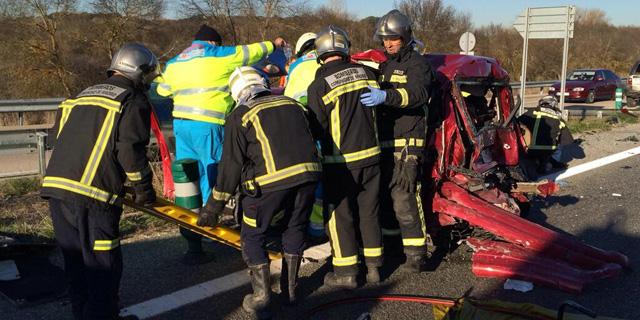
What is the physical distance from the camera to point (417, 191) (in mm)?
4738

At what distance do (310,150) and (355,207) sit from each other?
882mm

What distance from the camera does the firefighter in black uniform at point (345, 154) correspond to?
4297mm

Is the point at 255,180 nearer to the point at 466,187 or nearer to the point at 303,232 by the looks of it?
the point at 303,232

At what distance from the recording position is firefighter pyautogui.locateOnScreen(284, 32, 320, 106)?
5.21m

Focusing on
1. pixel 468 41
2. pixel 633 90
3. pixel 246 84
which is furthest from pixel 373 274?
pixel 633 90

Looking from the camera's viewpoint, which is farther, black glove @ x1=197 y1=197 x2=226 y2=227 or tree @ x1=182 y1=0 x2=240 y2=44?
tree @ x1=182 y1=0 x2=240 y2=44

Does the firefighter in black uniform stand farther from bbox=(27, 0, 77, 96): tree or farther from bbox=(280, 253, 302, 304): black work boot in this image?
bbox=(27, 0, 77, 96): tree

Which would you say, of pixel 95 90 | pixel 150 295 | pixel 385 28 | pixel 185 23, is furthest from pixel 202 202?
pixel 185 23

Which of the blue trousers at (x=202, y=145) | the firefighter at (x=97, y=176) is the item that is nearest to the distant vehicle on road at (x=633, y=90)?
the blue trousers at (x=202, y=145)

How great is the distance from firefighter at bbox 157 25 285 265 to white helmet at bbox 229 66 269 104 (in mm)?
805

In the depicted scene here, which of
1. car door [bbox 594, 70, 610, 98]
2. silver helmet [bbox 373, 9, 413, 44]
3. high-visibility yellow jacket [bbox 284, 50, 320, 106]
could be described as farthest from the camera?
car door [bbox 594, 70, 610, 98]

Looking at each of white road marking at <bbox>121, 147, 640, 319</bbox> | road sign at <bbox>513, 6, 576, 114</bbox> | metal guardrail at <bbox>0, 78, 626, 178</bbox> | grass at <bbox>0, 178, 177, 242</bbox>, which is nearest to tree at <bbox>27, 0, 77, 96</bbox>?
metal guardrail at <bbox>0, 78, 626, 178</bbox>

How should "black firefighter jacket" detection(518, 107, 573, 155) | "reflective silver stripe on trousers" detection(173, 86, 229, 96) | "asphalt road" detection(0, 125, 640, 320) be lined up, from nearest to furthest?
1. "asphalt road" detection(0, 125, 640, 320)
2. "reflective silver stripe on trousers" detection(173, 86, 229, 96)
3. "black firefighter jacket" detection(518, 107, 573, 155)

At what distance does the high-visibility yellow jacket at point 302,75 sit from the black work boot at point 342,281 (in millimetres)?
1603
